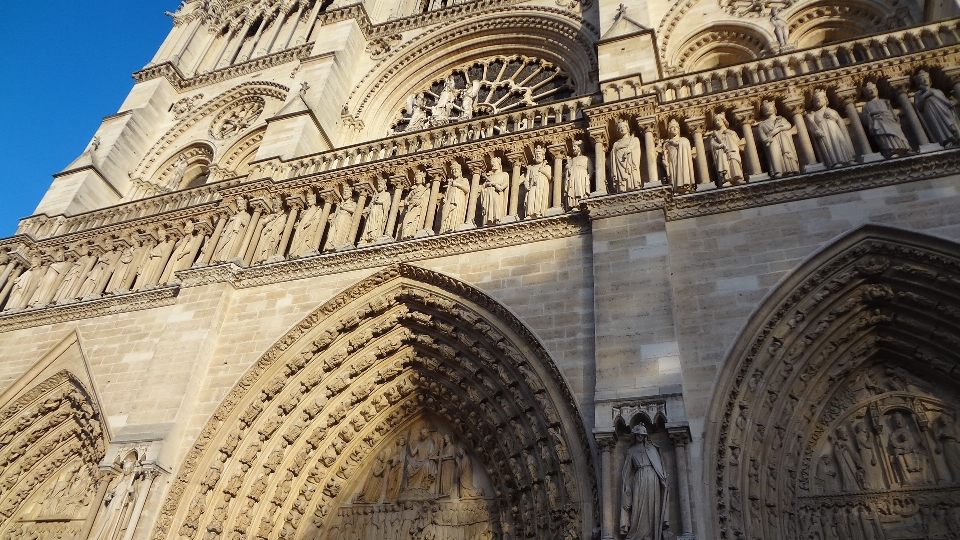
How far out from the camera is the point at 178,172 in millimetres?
12641

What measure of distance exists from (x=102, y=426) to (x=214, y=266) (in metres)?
2.14

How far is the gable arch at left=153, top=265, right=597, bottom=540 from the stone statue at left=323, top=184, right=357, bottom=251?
801mm

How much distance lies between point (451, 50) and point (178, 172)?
5.65 m

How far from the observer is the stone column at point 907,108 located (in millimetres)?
6078

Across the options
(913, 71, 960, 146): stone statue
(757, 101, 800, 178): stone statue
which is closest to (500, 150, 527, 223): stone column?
(757, 101, 800, 178): stone statue

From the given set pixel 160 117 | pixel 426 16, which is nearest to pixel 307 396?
pixel 426 16

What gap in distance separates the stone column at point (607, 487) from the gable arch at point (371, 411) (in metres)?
0.57

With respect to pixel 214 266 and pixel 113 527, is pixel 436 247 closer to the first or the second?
pixel 214 266

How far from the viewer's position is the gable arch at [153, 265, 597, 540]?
6.12 meters

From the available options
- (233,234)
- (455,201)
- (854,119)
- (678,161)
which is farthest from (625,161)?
(233,234)

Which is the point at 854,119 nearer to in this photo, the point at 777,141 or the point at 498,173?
the point at 777,141

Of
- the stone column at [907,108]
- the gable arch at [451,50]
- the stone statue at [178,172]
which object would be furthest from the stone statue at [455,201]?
the stone statue at [178,172]

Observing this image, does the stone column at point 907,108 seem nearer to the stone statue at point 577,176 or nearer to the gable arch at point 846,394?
the gable arch at point 846,394

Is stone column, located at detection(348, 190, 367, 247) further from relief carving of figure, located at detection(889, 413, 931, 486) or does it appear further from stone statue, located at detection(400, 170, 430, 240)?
relief carving of figure, located at detection(889, 413, 931, 486)
